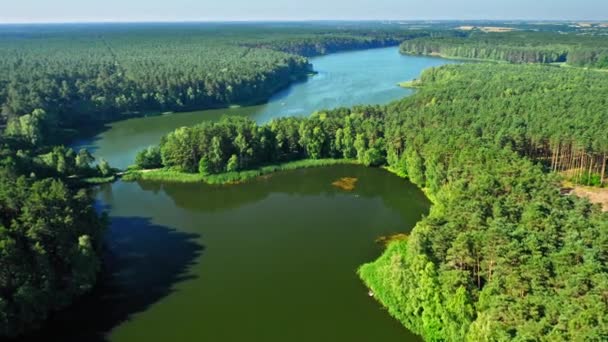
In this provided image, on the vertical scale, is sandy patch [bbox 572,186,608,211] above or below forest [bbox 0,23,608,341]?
below

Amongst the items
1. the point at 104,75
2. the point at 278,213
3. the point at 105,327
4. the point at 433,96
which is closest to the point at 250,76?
the point at 104,75

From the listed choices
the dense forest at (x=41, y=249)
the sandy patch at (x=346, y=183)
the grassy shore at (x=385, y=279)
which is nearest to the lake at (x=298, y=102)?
the dense forest at (x=41, y=249)

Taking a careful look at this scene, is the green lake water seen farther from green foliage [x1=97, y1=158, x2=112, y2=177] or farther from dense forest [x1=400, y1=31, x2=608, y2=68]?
dense forest [x1=400, y1=31, x2=608, y2=68]

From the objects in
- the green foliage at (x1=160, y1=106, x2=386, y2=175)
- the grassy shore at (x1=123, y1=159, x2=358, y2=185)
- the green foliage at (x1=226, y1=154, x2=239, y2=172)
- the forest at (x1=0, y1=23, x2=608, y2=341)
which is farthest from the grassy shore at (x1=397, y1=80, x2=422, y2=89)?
the green foliage at (x1=226, y1=154, x2=239, y2=172)

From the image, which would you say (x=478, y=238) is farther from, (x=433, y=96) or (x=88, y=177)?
(x=433, y=96)

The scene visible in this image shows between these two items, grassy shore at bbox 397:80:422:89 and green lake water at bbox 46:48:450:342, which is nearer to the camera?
green lake water at bbox 46:48:450:342
